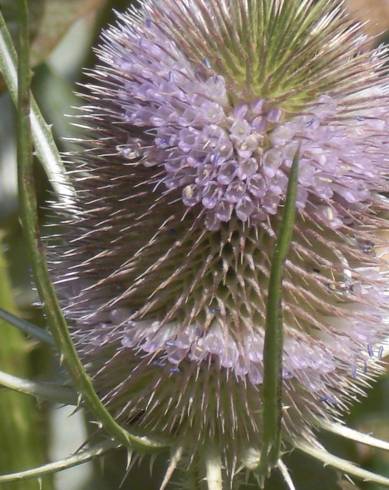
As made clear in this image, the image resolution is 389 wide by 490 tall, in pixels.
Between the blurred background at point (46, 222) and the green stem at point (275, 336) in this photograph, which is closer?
the green stem at point (275, 336)

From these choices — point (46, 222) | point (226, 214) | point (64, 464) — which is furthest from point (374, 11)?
point (64, 464)

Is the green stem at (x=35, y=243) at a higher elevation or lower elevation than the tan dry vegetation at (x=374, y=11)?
lower

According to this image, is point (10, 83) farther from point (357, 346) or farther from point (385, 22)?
point (385, 22)

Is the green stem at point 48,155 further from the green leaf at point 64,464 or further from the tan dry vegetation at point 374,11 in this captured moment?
the tan dry vegetation at point 374,11

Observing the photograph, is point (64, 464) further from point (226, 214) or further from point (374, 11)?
point (374, 11)

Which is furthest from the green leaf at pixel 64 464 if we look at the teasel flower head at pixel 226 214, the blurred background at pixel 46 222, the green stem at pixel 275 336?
the blurred background at pixel 46 222

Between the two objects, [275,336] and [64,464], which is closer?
[275,336]
